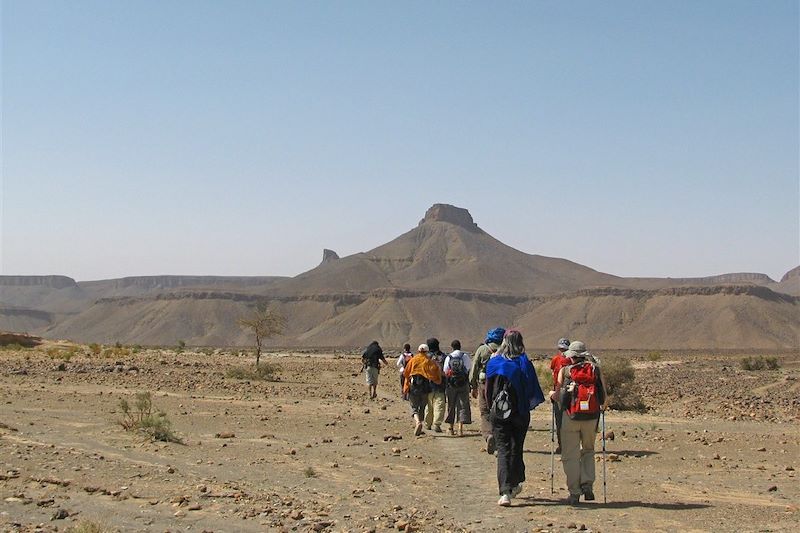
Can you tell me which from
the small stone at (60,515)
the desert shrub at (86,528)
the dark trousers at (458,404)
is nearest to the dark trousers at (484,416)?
the dark trousers at (458,404)

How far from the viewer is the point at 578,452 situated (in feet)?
32.8

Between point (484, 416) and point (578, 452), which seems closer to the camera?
point (578, 452)

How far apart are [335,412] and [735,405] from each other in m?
10.7

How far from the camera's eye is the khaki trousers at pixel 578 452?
991 centimetres

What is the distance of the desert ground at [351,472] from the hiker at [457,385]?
0.37 m

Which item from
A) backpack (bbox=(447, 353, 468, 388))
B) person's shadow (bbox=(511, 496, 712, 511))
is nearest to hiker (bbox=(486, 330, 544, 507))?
person's shadow (bbox=(511, 496, 712, 511))

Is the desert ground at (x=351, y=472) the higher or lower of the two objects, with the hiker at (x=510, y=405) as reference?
lower

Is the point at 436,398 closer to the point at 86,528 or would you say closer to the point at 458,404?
the point at 458,404

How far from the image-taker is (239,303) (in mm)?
158250

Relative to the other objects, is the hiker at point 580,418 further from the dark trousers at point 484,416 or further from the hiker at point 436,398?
the hiker at point 436,398

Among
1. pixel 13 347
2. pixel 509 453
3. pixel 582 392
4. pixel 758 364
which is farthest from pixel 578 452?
pixel 13 347

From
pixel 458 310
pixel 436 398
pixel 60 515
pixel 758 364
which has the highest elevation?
pixel 458 310

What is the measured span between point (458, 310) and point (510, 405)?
13639cm

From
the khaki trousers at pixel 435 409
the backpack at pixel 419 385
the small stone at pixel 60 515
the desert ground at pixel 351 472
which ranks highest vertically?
the backpack at pixel 419 385
